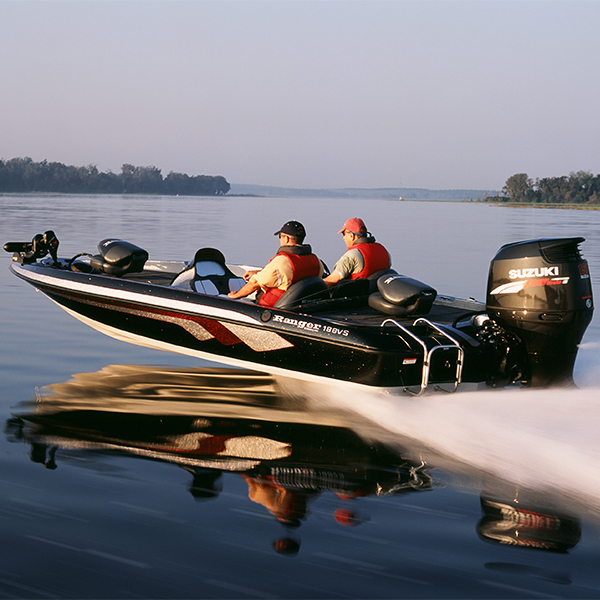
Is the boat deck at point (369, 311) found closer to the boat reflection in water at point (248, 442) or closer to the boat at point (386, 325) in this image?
the boat at point (386, 325)

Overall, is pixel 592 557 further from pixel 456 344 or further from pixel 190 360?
pixel 190 360

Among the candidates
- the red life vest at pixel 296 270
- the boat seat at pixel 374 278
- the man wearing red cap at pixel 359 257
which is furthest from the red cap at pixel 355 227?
the red life vest at pixel 296 270

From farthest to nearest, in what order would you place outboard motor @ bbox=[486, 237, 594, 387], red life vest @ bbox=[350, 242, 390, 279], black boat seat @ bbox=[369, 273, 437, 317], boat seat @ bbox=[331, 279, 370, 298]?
red life vest @ bbox=[350, 242, 390, 279]
boat seat @ bbox=[331, 279, 370, 298]
black boat seat @ bbox=[369, 273, 437, 317]
outboard motor @ bbox=[486, 237, 594, 387]

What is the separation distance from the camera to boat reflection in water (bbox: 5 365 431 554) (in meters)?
3.93

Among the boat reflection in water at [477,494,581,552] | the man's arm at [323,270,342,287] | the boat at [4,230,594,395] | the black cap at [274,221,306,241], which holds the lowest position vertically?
the boat reflection in water at [477,494,581,552]

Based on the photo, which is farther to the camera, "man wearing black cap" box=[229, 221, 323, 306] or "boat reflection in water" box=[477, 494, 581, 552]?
"man wearing black cap" box=[229, 221, 323, 306]

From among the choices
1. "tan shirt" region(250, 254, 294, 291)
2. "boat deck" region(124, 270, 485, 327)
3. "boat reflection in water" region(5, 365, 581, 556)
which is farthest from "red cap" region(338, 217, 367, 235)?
"boat reflection in water" region(5, 365, 581, 556)

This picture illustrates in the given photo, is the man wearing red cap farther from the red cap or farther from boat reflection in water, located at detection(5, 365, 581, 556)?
boat reflection in water, located at detection(5, 365, 581, 556)

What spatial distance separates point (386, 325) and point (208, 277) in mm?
2197

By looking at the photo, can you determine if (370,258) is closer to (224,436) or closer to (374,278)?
(374,278)

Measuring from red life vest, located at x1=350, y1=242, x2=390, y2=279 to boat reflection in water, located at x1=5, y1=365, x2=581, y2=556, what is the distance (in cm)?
138

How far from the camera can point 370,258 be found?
683 centimetres

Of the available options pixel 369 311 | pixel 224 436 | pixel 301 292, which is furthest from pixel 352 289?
pixel 224 436

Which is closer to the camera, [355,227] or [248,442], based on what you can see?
[248,442]
